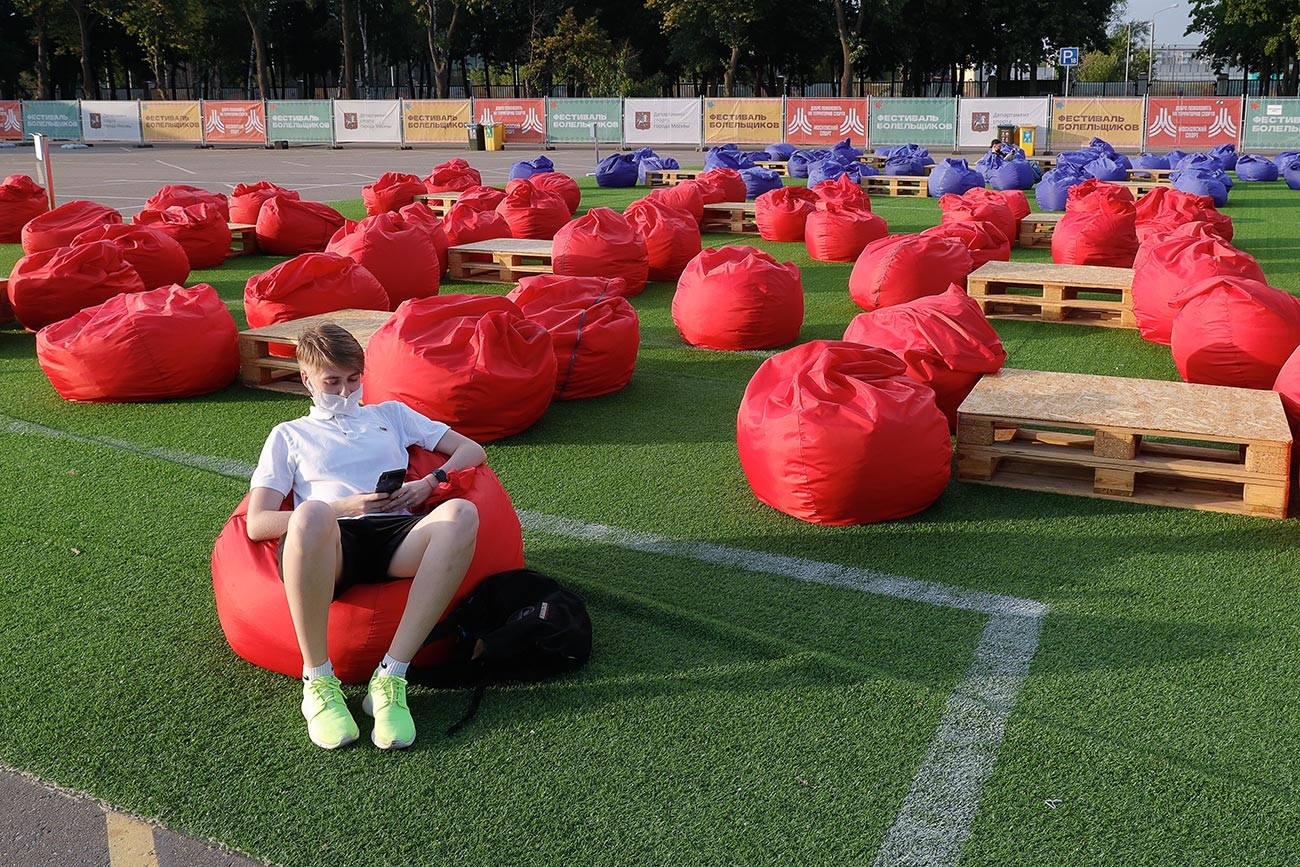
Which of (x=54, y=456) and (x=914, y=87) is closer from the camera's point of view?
(x=54, y=456)

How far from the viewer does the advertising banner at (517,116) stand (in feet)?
127

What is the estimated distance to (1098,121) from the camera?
32125 mm

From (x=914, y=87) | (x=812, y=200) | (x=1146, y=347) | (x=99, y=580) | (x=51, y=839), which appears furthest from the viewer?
(x=914, y=87)

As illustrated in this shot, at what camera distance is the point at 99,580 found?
4.86 metres

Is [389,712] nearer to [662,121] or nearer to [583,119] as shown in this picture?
[662,121]

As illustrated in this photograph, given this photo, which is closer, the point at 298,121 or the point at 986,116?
the point at 986,116

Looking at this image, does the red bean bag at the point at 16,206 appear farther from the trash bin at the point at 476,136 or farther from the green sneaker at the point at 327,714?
the trash bin at the point at 476,136

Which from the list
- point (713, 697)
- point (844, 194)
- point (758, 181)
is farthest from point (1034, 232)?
point (713, 697)

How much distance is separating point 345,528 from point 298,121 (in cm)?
3940

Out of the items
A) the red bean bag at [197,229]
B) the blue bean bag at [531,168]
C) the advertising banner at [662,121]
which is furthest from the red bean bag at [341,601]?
the advertising banner at [662,121]

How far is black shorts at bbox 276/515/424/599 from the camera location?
12.7 feet

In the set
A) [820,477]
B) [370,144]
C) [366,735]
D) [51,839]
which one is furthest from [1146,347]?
[370,144]

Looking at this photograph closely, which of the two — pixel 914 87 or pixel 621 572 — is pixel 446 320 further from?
pixel 914 87

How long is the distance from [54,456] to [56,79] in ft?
256
